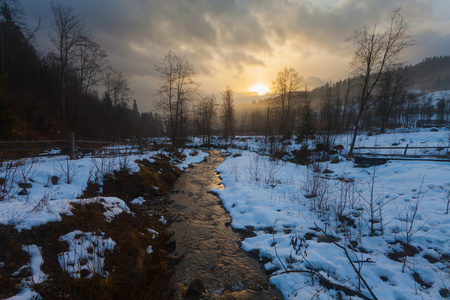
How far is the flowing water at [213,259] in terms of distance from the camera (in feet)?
11.2

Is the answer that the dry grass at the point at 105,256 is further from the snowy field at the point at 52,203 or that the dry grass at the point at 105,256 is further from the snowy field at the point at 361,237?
the snowy field at the point at 361,237

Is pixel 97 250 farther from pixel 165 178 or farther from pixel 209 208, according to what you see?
pixel 165 178

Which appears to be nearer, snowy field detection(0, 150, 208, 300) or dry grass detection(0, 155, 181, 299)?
dry grass detection(0, 155, 181, 299)

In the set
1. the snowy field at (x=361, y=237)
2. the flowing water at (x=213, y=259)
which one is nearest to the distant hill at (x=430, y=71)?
the snowy field at (x=361, y=237)

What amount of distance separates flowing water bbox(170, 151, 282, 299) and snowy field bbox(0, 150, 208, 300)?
51.0 inches

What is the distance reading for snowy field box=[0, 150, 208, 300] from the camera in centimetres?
297

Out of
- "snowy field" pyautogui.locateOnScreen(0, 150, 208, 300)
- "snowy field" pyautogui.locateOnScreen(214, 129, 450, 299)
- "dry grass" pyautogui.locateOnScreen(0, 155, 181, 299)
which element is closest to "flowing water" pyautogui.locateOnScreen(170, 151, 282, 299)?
"snowy field" pyautogui.locateOnScreen(214, 129, 450, 299)

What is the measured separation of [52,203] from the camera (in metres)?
4.17

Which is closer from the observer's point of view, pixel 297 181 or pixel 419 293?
pixel 419 293

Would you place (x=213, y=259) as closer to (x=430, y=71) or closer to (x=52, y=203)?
(x=52, y=203)

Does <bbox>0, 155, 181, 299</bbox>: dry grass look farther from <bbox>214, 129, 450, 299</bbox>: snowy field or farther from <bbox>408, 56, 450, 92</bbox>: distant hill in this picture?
<bbox>408, 56, 450, 92</bbox>: distant hill

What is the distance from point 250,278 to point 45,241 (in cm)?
410

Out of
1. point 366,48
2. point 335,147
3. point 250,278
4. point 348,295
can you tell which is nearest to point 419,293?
point 348,295

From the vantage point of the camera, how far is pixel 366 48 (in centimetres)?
1477
